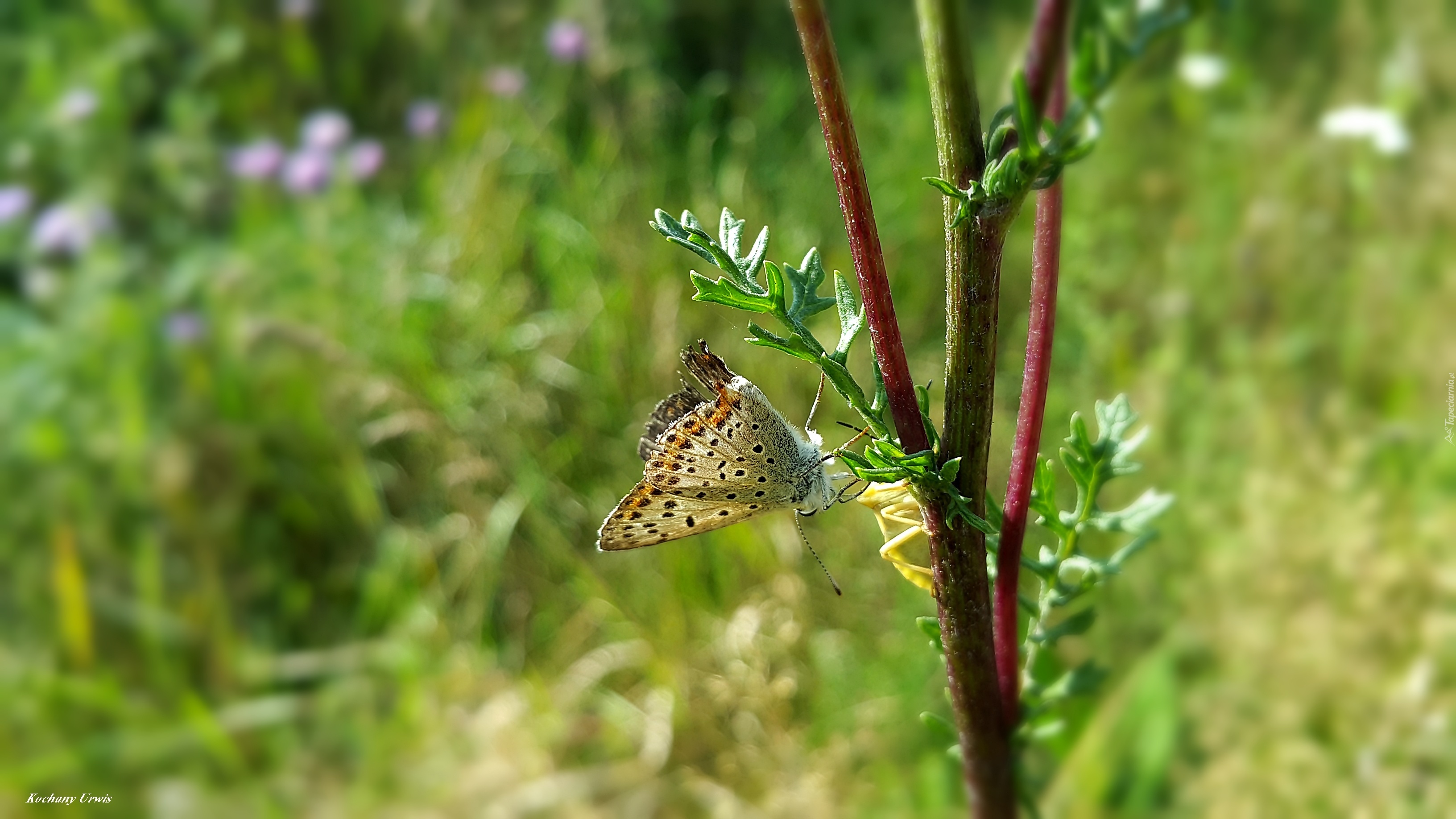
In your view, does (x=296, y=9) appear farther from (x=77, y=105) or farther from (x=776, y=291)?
(x=776, y=291)

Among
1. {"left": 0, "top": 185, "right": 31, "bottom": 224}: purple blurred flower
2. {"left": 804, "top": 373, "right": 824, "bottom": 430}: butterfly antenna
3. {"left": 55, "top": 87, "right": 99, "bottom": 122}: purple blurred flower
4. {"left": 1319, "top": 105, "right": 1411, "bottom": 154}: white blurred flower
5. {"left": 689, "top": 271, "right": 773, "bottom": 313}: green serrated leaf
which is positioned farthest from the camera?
{"left": 55, "top": 87, "right": 99, "bottom": 122}: purple blurred flower

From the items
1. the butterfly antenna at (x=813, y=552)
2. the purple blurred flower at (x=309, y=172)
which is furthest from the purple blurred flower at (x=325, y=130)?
the butterfly antenna at (x=813, y=552)

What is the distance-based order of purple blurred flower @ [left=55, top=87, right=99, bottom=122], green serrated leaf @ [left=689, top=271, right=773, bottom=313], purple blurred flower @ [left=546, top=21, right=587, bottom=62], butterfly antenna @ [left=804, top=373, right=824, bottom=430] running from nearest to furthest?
green serrated leaf @ [left=689, top=271, right=773, bottom=313], butterfly antenna @ [left=804, top=373, right=824, bottom=430], purple blurred flower @ [left=546, top=21, right=587, bottom=62], purple blurred flower @ [left=55, top=87, right=99, bottom=122]

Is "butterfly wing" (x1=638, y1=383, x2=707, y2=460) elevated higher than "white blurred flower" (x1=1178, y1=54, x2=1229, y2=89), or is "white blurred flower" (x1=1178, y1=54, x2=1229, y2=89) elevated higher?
"white blurred flower" (x1=1178, y1=54, x2=1229, y2=89)

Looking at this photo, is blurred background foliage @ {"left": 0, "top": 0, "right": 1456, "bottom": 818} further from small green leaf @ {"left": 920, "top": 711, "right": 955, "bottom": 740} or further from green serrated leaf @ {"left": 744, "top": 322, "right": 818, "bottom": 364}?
green serrated leaf @ {"left": 744, "top": 322, "right": 818, "bottom": 364}

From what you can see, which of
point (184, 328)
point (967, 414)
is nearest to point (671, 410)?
point (967, 414)

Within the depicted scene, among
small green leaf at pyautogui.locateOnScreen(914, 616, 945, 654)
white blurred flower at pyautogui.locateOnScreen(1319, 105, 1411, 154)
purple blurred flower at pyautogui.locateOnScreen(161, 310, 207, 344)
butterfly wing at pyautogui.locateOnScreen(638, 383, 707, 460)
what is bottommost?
small green leaf at pyautogui.locateOnScreen(914, 616, 945, 654)

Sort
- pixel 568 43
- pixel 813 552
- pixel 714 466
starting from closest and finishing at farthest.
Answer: pixel 714 466 → pixel 813 552 → pixel 568 43

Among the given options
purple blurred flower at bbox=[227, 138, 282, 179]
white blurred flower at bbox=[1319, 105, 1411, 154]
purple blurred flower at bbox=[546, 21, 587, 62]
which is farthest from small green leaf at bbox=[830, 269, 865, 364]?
purple blurred flower at bbox=[227, 138, 282, 179]
